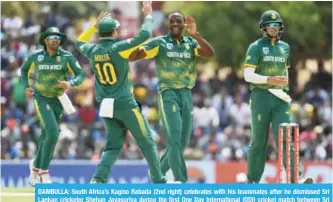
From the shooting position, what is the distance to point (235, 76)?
109 ft

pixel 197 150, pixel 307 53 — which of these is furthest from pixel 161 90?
pixel 307 53

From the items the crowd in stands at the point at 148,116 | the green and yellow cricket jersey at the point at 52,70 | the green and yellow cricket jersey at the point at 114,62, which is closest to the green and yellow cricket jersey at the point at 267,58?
the green and yellow cricket jersey at the point at 114,62

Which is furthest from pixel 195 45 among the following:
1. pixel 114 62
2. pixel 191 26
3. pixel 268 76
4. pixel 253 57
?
pixel 114 62

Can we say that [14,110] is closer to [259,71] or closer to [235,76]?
[235,76]

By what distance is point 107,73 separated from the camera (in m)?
16.8

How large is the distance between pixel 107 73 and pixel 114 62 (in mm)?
172

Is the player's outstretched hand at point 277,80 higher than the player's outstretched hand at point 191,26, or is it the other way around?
the player's outstretched hand at point 191,26

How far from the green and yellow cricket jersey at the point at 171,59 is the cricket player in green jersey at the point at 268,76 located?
0.84 metres

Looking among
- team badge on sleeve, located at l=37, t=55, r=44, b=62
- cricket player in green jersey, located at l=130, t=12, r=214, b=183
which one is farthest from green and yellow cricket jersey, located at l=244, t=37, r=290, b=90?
team badge on sleeve, located at l=37, t=55, r=44, b=62

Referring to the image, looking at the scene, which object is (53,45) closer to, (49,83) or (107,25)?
(49,83)

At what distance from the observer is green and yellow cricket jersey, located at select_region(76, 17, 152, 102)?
54.7ft

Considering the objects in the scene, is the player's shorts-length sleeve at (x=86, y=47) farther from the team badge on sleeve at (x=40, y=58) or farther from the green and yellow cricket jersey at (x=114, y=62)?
the team badge on sleeve at (x=40, y=58)

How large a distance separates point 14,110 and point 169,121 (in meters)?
12.4

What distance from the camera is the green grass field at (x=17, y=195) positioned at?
56.9ft
